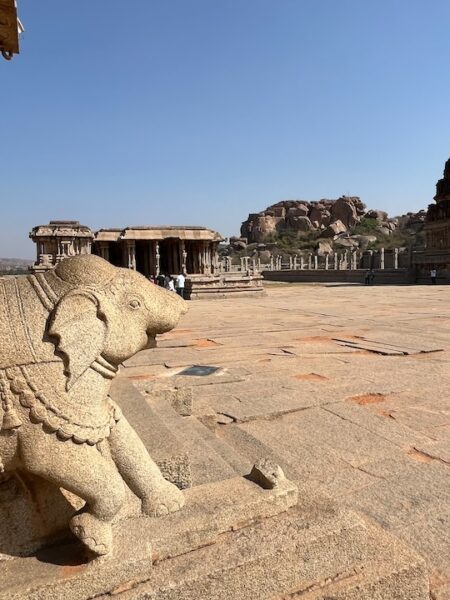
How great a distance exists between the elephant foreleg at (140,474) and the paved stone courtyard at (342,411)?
1.29 ft

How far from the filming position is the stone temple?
27.9 m

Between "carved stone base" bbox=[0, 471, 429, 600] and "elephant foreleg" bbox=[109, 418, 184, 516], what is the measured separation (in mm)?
48

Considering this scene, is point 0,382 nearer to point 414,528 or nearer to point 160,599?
point 160,599

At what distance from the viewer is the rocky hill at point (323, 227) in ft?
191

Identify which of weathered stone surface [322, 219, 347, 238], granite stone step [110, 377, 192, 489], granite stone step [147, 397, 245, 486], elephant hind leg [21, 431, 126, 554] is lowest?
granite stone step [147, 397, 245, 486]

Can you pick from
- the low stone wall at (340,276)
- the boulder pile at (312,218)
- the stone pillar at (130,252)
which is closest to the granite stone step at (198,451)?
the low stone wall at (340,276)

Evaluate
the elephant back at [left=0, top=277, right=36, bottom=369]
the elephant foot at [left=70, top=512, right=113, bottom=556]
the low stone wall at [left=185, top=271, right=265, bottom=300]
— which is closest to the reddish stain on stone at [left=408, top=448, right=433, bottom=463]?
the elephant foot at [left=70, top=512, right=113, bottom=556]

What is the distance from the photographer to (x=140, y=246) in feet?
105

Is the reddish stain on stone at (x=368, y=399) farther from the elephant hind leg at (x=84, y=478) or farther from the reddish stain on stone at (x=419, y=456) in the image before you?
the elephant hind leg at (x=84, y=478)

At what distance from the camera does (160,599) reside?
4.64 ft

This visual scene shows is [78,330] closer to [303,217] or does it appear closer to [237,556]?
[237,556]

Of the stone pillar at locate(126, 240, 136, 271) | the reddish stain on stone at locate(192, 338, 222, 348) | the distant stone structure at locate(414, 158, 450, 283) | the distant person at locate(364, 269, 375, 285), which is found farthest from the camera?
the stone pillar at locate(126, 240, 136, 271)

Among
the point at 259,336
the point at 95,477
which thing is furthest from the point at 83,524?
the point at 259,336

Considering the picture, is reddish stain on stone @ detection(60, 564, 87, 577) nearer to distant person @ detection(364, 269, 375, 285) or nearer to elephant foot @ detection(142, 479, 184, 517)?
elephant foot @ detection(142, 479, 184, 517)
